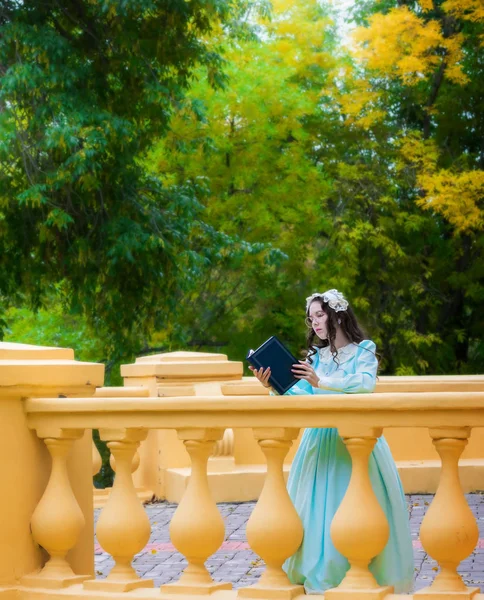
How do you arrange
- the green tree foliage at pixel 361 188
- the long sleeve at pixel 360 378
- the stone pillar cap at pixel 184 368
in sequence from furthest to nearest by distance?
the green tree foliage at pixel 361 188 → the stone pillar cap at pixel 184 368 → the long sleeve at pixel 360 378

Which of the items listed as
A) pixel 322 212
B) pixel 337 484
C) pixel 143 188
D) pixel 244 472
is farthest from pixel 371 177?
pixel 337 484

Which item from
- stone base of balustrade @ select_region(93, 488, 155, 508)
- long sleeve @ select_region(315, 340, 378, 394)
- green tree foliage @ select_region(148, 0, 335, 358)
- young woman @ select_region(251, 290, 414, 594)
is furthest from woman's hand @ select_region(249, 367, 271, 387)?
green tree foliage @ select_region(148, 0, 335, 358)

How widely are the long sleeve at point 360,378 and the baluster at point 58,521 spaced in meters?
1.13

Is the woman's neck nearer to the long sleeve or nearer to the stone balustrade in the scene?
the long sleeve

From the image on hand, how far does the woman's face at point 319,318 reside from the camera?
177 inches

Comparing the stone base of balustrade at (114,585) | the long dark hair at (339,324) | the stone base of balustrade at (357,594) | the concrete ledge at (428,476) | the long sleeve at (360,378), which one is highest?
the long dark hair at (339,324)

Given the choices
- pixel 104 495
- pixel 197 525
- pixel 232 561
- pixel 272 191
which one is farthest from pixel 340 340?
pixel 272 191

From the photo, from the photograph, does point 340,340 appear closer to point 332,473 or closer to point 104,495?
point 332,473

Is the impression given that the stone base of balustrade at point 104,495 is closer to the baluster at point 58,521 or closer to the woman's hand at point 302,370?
the woman's hand at point 302,370

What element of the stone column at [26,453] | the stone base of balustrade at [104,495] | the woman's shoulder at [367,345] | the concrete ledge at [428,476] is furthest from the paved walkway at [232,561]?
the stone column at [26,453]

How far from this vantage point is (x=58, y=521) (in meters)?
3.40

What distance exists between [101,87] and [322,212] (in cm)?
828

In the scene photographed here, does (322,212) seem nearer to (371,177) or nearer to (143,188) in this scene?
(371,177)

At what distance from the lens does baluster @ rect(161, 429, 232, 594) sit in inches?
126
